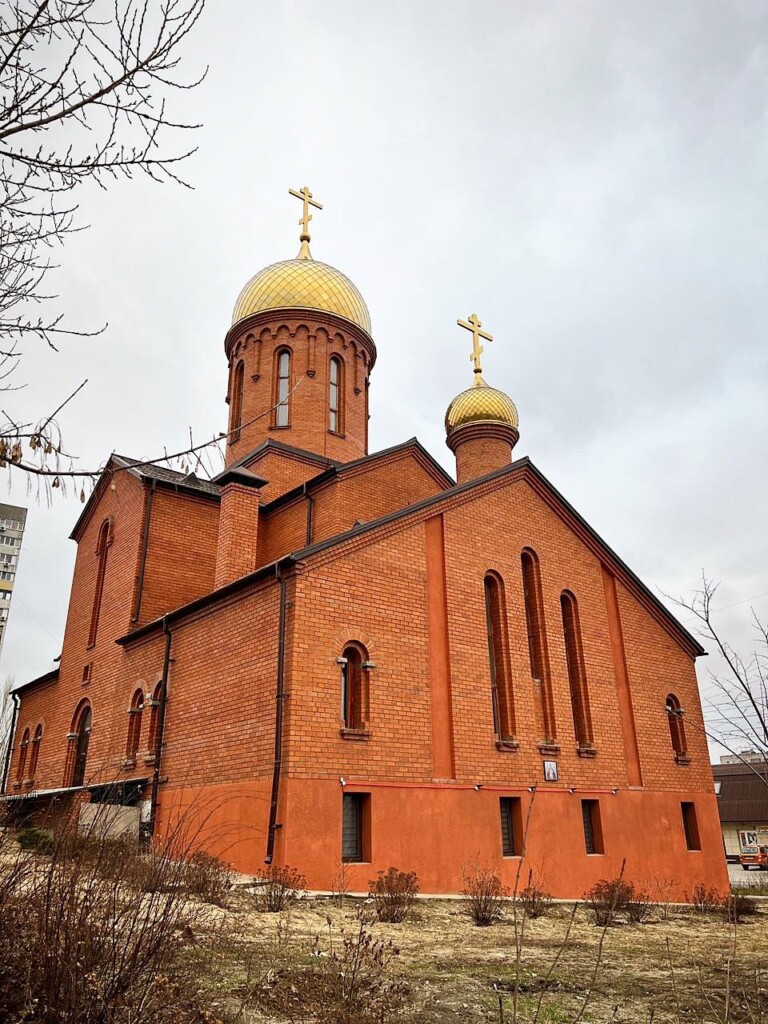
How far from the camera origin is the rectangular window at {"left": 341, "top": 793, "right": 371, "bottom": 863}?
10.2 meters

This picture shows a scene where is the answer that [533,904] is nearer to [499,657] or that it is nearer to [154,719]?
[499,657]

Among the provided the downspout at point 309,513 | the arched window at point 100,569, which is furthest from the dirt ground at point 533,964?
the arched window at point 100,569

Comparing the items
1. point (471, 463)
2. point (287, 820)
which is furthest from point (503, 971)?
point (471, 463)

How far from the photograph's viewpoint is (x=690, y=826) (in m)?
15.0

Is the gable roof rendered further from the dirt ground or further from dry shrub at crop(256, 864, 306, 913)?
the dirt ground

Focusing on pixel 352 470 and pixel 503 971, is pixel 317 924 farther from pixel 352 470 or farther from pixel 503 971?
pixel 352 470

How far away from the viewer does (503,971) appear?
18.0ft

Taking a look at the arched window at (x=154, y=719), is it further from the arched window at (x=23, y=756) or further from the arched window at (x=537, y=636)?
the arched window at (x=23, y=756)

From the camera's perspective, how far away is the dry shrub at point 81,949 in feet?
10.3

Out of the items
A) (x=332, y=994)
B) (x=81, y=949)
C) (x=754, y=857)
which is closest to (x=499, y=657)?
(x=332, y=994)

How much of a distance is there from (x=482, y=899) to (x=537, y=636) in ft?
20.0

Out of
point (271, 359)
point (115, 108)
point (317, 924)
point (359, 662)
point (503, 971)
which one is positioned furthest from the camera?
point (271, 359)

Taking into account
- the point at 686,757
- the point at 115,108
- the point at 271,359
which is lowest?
the point at 686,757

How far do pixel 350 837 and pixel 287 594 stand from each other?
3225 mm
